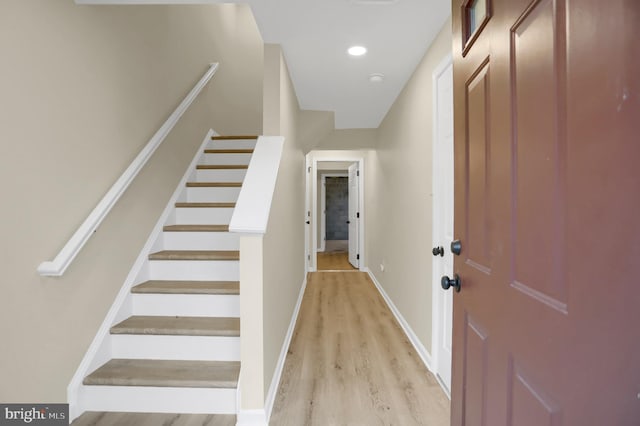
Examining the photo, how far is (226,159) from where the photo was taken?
3.16 meters

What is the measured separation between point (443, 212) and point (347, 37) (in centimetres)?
130

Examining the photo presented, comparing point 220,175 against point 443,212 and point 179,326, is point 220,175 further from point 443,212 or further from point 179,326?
point 443,212

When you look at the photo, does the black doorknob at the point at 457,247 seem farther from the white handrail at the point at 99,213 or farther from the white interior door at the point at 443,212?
the white handrail at the point at 99,213

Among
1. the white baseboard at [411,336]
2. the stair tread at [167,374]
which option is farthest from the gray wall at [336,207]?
the stair tread at [167,374]

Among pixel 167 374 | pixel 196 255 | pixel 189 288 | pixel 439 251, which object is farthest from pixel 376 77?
pixel 167 374

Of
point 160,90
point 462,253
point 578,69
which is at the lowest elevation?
point 462,253

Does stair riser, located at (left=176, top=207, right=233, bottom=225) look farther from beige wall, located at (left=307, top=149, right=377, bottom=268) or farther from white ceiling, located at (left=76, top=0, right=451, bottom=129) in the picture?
beige wall, located at (left=307, top=149, right=377, bottom=268)

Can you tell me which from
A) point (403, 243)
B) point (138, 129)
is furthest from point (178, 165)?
point (403, 243)

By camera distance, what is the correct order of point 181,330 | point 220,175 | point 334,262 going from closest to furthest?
point 181,330, point 220,175, point 334,262

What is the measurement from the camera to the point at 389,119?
354 centimetres

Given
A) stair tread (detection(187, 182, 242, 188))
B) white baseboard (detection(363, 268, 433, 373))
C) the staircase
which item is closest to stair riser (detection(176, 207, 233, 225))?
the staircase

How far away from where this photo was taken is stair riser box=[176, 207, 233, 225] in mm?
2539

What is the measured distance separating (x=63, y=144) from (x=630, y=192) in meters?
2.01

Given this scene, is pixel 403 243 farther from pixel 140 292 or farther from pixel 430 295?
pixel 140 292
